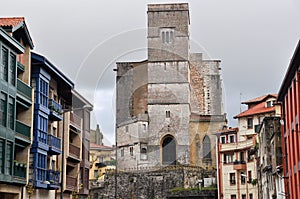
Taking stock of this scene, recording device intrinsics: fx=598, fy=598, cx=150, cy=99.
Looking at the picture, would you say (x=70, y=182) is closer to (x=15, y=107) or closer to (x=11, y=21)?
(x=15, y=107)

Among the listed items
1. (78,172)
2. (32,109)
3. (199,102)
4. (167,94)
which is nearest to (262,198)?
(78,172)

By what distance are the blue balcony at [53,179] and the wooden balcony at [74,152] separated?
16.1 feet

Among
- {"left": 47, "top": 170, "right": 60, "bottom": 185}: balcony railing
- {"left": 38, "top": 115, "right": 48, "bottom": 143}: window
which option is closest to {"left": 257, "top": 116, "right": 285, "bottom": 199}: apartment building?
{"left": 47, "top": 170, "right": 60, "bottom": 185}: balcony railing

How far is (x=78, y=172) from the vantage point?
6144cm

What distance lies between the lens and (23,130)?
142 feet

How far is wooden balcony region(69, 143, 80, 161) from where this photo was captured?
188 feet

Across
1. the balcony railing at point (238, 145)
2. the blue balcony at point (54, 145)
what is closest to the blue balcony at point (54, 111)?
the blue balcony at point (54, 145)

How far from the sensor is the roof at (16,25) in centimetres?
4221

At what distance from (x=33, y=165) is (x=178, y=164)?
210 ft

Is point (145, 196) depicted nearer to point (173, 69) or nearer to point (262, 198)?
point (173, 69)

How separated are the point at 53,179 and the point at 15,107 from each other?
11.9m

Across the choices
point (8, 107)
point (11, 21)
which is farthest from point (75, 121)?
point (8, 107)

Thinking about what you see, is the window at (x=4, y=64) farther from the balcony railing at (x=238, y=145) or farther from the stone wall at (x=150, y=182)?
the stone wall at (x=150, y=182)

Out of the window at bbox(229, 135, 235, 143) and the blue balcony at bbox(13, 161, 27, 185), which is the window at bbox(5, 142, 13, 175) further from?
the window at bbox(229, 135, 235, 143)
